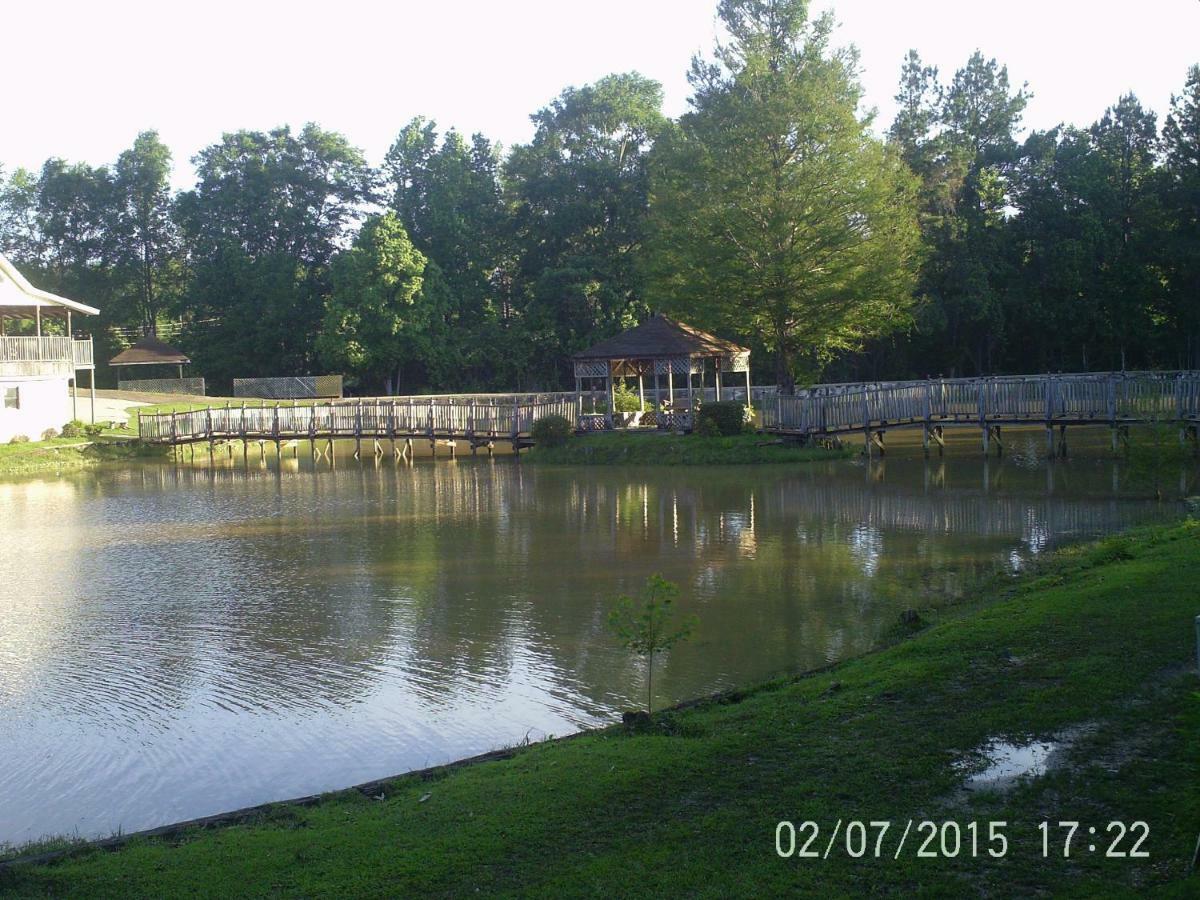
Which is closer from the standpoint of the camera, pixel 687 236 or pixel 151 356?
pixel 687 236

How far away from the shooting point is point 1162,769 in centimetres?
676

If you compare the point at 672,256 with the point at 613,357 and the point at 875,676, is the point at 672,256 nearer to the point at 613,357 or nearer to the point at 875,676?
the point at 613,357

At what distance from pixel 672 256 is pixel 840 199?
22.4 ft

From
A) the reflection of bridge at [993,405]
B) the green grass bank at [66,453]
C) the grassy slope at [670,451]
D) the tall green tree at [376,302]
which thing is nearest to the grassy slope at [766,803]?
the reflection of bridge at [993,405]

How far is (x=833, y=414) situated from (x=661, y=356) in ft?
22.5

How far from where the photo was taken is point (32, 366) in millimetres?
45156

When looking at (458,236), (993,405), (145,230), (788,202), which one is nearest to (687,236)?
(788,202)

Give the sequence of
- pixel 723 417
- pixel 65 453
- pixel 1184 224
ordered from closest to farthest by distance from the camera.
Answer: pixel 723 417 < pixel 65 453 < pixel 1184 224

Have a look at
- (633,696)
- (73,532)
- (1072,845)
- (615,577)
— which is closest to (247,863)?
(1072,845)

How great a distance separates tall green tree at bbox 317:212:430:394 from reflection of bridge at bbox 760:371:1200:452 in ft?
90.1

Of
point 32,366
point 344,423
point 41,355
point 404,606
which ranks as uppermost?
point 41,355

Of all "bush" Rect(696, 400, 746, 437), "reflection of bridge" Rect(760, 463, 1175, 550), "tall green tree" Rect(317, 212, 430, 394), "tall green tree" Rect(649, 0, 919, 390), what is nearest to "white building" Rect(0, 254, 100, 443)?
"tall green tree" Rect(317, 212, 430, 394)

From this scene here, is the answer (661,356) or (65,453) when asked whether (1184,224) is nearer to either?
(661,356)

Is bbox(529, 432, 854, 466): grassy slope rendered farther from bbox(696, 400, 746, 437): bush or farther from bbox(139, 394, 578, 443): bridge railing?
bbox(139, 394, 578, 443): bridge railing
